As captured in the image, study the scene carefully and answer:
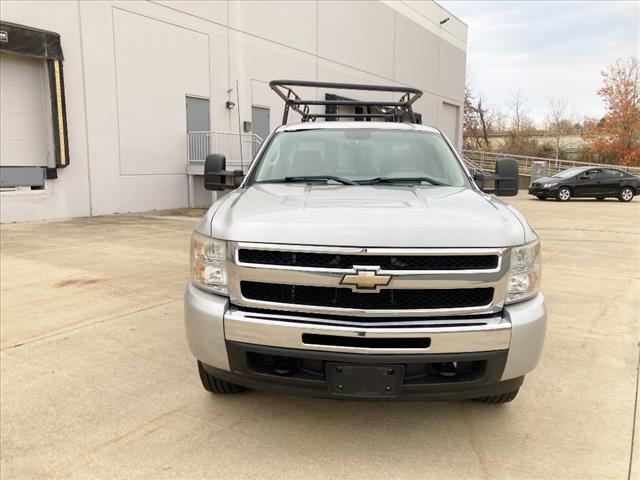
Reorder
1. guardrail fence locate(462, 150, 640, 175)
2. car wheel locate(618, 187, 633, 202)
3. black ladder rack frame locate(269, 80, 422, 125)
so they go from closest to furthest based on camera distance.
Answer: black ladder rack frame locate(269, 80, 422, 125)
car wheel locate(618, 187, 633, 202)
guardrail fence locate(462, 150, 640, 175)

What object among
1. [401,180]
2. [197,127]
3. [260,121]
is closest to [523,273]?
[401,180]

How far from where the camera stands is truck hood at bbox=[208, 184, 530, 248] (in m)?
2.42

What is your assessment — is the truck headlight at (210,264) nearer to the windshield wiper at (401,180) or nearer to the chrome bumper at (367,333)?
the chrome bumper at (367,333)

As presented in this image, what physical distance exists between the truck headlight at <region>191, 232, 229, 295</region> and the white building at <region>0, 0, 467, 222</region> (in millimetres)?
10534

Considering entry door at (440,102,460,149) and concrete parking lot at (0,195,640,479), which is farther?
entry door at (440,102,460,149)

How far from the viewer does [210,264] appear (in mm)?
2650

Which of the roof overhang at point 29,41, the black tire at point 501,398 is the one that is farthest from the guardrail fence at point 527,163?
the black tire at point 501,398

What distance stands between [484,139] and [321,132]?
180 feet

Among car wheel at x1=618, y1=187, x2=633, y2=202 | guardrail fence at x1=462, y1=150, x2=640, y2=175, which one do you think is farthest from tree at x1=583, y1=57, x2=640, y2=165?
car wheel at x1=618, y1=187, x2=633, y2=202

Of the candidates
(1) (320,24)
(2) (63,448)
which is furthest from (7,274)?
(1) (320,24)

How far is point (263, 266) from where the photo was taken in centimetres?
246

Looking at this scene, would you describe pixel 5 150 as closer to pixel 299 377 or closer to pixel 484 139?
pixel 299 377

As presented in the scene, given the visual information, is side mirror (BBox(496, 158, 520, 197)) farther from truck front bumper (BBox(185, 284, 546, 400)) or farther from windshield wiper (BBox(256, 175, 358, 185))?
truck front bumper (BBox(185, 284, 546, 400))

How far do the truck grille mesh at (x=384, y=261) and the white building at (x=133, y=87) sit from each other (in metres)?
10.9
